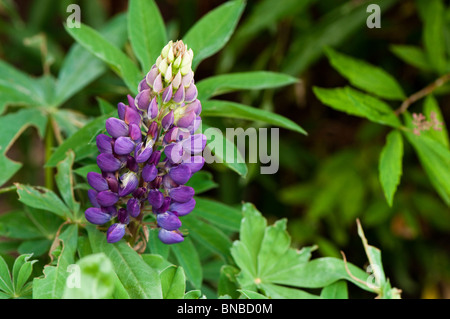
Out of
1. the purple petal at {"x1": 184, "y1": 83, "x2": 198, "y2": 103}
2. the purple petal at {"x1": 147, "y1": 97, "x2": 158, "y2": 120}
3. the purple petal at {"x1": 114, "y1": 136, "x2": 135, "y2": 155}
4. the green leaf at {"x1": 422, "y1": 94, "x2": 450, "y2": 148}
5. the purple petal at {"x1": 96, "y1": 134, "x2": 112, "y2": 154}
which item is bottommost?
the purple petal at {"x1": 114, "y1": 136, "x2": 135, "y2": 155}

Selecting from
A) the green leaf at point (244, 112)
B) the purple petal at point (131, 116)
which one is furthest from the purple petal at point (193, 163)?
the green leaf at point (244, 112)

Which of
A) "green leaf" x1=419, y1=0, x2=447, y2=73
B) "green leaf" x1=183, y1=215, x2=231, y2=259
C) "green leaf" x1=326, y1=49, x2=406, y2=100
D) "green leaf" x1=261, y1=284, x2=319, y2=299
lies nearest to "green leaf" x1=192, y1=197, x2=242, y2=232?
"green leaf" x1=183, y1=215, x2=231, y2=259

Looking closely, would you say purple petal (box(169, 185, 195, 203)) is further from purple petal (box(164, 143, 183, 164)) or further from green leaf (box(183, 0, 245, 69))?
green leaf (box(183, 0, 245, 69))

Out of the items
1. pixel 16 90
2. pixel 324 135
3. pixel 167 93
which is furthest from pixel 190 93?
pixel 324 135

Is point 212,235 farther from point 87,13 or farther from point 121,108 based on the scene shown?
point 87,13

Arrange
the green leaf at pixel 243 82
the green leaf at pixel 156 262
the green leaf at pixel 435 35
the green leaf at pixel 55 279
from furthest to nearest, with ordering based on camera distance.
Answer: the green leaf at pixel 435 35, the green leaf at pixel 243 82, the green leaf at pixel 156 262, the green leaf at pixel 55 279

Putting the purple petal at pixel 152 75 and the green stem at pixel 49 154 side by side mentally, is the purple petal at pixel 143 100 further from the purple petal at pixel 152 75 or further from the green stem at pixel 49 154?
the green stem at pixel 49 154
